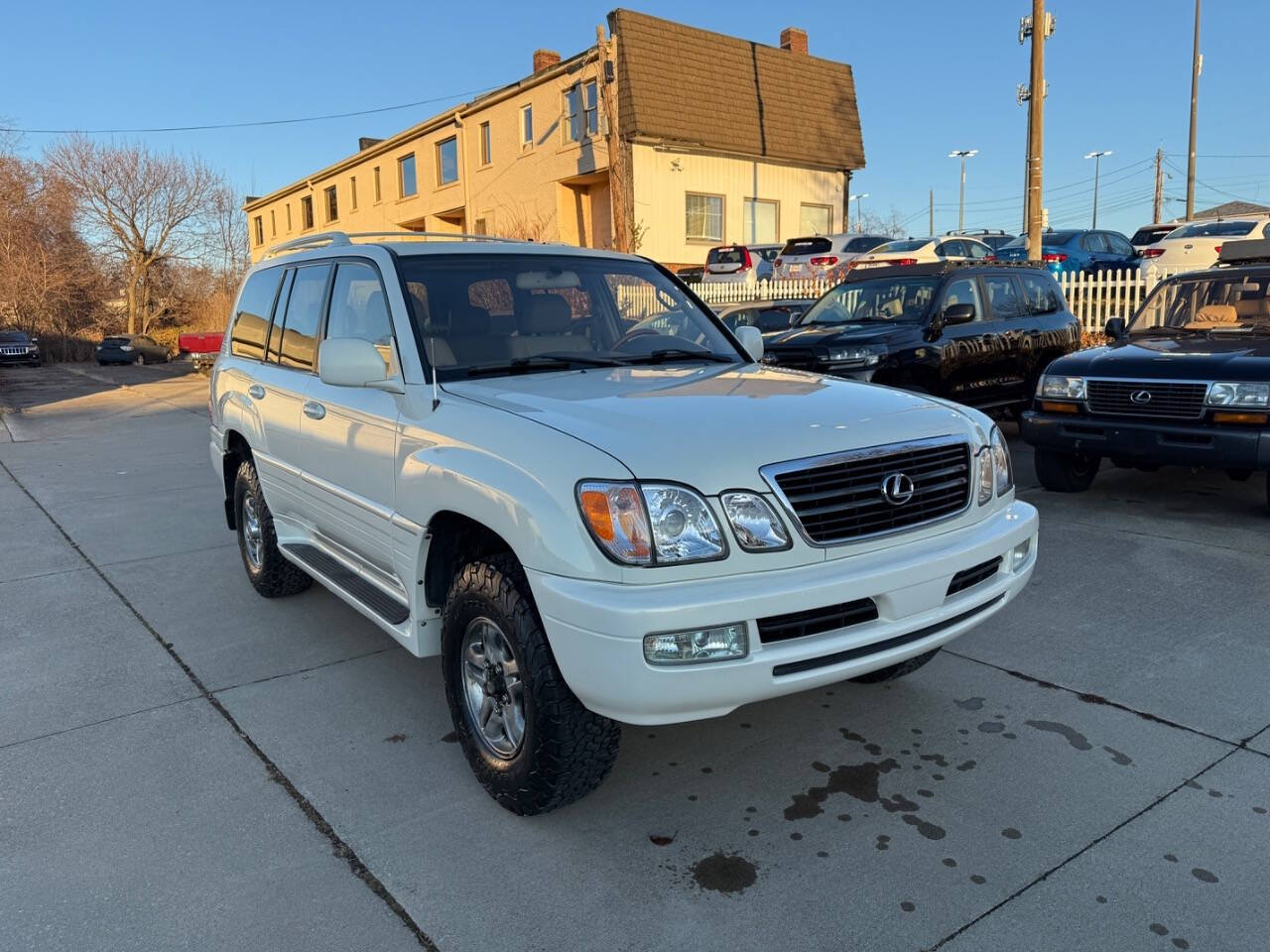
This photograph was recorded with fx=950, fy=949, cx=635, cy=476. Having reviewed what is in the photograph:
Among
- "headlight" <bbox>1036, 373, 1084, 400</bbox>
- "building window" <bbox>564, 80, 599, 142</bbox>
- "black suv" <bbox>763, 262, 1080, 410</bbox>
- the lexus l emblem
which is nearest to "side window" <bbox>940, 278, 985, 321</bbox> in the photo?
"black suv" <bbox>763, 262, 1080, 410</bbox>

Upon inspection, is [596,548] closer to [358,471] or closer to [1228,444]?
[358,471]

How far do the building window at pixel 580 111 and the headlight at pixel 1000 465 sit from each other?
22.3 metres

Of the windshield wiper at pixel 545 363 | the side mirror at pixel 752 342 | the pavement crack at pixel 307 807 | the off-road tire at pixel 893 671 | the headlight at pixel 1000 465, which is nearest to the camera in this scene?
the pavement crack at pixel 307 807

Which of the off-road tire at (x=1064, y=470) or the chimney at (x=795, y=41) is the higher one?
the chimney at (x=795, y=41)

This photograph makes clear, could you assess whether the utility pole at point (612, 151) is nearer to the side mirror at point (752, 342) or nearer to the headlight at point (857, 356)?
the headlight at point (857, 356)

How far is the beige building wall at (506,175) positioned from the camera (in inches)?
992

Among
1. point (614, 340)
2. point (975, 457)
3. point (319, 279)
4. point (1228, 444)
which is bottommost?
point (1228, 444)

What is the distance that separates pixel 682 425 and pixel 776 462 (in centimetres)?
32

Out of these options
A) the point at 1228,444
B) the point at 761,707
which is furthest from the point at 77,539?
the point at 1228,444

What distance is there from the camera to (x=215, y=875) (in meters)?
2.78

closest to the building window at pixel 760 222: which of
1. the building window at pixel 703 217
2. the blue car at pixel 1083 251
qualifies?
the building window at pixel 703 217

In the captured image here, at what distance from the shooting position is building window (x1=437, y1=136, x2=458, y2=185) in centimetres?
3050

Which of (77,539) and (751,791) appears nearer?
(751,791)

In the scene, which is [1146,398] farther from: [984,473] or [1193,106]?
[1193,106]
